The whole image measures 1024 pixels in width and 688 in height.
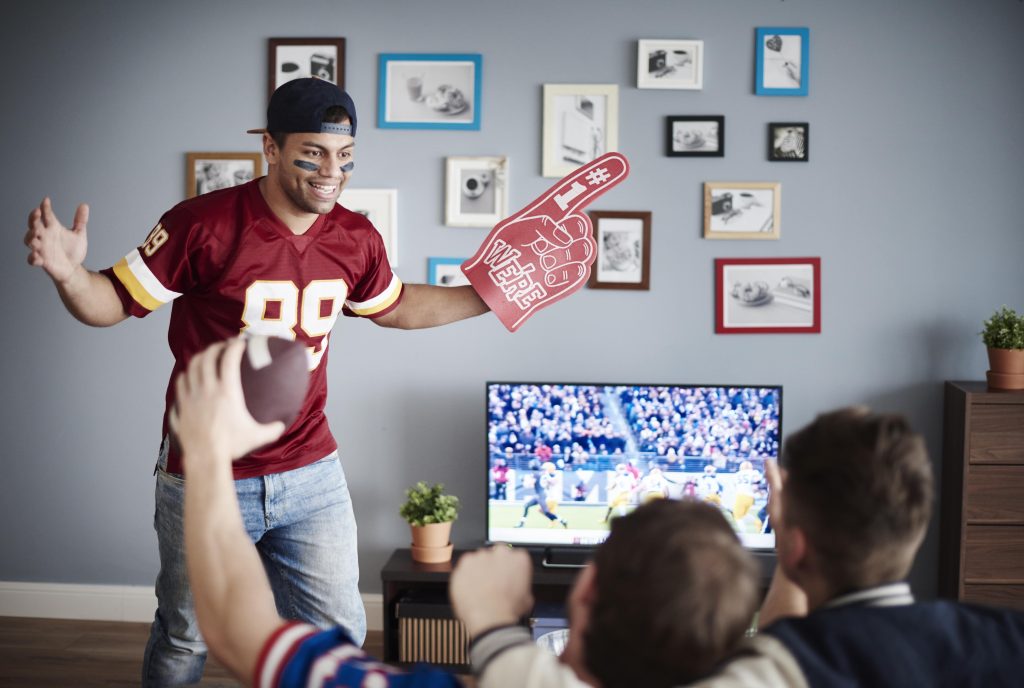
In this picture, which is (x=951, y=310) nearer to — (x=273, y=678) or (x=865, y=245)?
(x=865, y=245)

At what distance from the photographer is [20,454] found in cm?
357

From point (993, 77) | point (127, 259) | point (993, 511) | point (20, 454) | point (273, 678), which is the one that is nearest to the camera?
point (273, 678)

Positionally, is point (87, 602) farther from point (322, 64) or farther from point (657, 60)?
point (657, 60)

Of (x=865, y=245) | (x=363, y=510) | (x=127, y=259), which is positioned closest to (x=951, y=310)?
(x=865, y=245)

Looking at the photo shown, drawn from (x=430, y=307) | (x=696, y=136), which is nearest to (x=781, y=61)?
(x=696, y=136)

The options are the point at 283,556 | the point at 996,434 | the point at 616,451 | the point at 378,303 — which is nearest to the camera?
the point at 283,556

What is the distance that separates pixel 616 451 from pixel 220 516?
2.34 m

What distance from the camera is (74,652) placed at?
326 cm

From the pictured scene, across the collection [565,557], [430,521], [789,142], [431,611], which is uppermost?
[789,142]

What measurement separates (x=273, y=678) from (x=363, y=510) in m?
2.65

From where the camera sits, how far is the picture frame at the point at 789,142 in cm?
331

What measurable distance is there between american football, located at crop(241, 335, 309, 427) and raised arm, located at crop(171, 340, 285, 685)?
84 mm

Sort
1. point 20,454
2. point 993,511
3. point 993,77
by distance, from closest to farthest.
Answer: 1. point 993,511
2. point 993,77
3. point 20,454

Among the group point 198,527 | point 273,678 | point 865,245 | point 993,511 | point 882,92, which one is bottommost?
point 993,511
